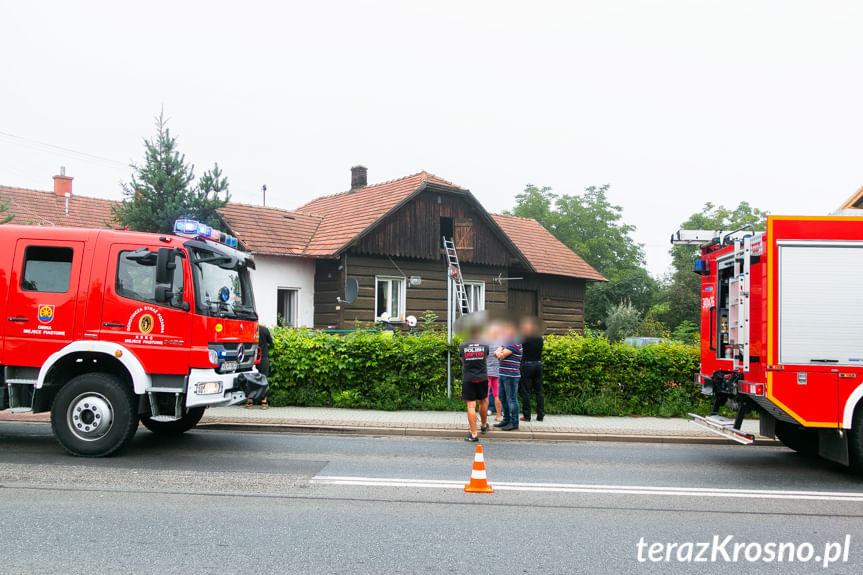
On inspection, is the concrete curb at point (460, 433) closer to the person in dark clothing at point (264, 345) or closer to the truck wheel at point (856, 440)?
the person in dark clothing at point (264, 345)

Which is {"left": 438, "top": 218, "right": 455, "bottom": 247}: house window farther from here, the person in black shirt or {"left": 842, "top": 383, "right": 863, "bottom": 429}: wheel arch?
{"left": 842, "top": 383, "right": 863, "bottom": 429}: wheel arch

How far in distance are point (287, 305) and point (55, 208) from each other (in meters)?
11.5

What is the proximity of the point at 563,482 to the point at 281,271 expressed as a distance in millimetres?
14924

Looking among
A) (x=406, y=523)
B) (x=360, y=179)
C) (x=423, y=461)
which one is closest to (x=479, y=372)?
(x=423, y=461)

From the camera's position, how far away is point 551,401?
43.6 feet

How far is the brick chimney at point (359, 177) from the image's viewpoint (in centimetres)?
2788

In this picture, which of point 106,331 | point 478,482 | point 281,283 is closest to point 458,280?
point 281,283

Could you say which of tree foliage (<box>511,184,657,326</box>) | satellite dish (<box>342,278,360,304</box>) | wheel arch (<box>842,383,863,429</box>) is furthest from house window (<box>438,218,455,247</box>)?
tree foliage (<box>511,184,657,326</box>)

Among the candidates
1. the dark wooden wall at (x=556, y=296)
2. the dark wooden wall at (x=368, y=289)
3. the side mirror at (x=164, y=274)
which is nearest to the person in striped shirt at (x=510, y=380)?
the side mirror at (x=164, y=274)

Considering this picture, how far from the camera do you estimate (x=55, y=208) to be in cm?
2636

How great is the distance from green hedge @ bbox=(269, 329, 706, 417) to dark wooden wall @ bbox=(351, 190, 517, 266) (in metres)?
8.17

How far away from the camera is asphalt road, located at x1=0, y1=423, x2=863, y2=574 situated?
199 inches

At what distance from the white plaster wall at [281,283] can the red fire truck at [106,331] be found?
11096 mm

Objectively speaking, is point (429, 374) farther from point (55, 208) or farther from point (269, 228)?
point (55, 208)
